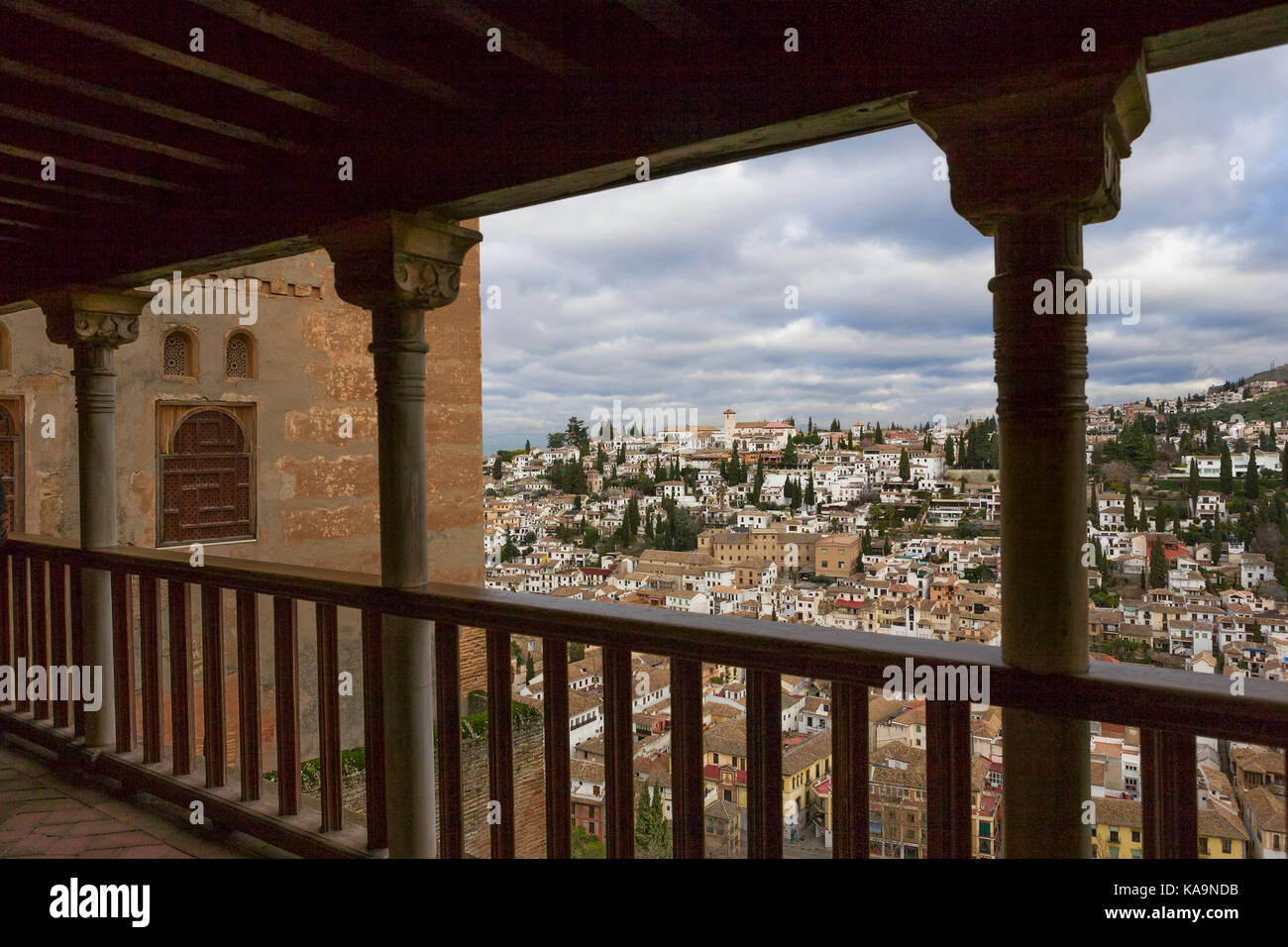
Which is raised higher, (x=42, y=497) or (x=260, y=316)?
(x=260, y=316)

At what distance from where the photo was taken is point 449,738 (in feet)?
8.43

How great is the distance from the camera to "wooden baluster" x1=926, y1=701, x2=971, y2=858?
1808 millimetres

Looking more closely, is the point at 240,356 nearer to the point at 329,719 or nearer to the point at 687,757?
the point at 329,719

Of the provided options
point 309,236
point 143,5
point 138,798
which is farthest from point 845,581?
point 138,798

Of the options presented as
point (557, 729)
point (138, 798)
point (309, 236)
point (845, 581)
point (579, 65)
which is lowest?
point (138, 798)

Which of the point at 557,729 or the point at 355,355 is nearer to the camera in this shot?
the point at 557,729

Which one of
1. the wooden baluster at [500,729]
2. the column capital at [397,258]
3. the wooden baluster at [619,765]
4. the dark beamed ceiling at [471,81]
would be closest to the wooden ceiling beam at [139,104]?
the dark beamed ceiling at [471,81]

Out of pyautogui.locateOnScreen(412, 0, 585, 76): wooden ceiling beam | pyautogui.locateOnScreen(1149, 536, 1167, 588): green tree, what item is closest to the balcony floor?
pyautogui.locateOnScreen(412, 0, 585, 76): wooden ceiling beam

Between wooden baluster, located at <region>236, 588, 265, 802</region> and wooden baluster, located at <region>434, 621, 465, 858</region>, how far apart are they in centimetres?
87

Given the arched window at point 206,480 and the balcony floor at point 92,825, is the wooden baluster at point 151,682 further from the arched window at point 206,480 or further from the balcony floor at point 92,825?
the arched window at point 206,480

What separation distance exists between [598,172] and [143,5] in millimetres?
1078

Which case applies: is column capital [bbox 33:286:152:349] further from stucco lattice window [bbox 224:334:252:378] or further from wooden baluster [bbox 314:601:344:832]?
stucco lattice window [bbox 224:334:252:378]
